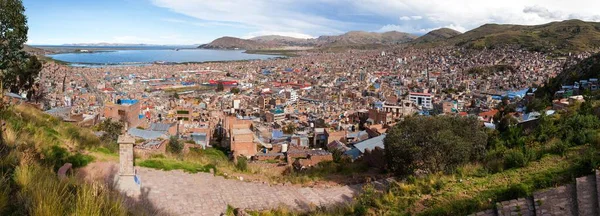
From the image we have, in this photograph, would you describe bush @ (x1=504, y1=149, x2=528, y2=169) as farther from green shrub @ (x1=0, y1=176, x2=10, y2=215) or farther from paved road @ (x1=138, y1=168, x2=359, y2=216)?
green shrub @ (x1=0, y1=176, x2=10, y2=215)

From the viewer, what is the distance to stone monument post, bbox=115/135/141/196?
237 inches

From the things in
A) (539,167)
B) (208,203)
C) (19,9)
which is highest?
(19,9)

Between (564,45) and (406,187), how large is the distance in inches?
3384

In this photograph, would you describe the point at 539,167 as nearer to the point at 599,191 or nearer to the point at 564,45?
the point at 599,191

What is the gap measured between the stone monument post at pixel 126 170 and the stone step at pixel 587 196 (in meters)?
5.69

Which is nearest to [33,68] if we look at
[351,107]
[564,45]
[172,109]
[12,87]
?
[12,87]

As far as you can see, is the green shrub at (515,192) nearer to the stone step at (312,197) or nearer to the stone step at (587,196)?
the stone step at (587,196)

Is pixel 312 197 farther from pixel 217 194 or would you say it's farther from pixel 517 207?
pixel 517 207

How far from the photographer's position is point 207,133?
1927 cm

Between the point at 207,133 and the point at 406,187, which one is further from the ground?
the point at 406,187

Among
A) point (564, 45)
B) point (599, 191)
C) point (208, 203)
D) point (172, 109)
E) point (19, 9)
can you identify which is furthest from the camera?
point (564, 45)

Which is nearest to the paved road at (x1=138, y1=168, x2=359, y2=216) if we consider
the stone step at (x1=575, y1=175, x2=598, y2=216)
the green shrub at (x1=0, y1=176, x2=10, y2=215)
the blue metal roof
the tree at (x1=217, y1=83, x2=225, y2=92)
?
the green shrub at (x1=0, y1=176, x2=10, y2=215)

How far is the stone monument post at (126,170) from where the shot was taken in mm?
6027

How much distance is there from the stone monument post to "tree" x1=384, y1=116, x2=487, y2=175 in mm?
5278
